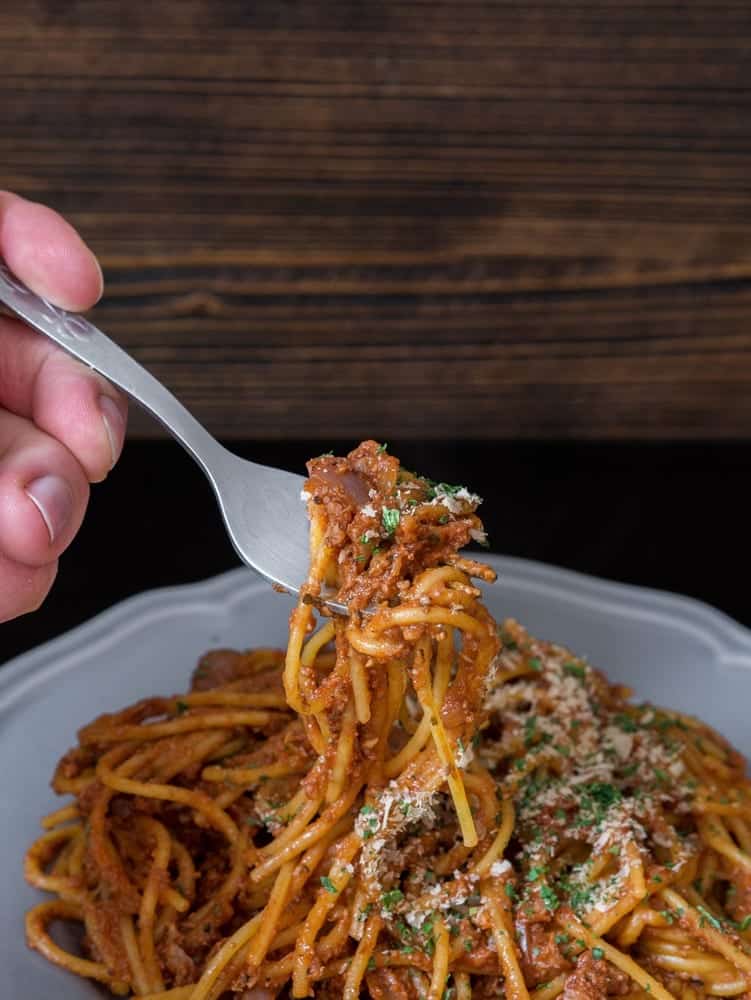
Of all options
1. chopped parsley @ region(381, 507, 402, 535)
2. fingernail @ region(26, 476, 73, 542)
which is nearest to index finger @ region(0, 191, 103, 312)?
fingernail @ region(26, 476, 73, 542)

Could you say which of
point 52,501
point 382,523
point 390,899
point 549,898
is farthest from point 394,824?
point 52,501

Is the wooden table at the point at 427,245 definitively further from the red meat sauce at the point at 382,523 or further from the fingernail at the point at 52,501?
the red meat sauce at the point at 382,523

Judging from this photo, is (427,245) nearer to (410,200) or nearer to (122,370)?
(410,200)

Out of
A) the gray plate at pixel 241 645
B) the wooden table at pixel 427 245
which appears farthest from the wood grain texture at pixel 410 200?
the gray plate at pixel 241 645

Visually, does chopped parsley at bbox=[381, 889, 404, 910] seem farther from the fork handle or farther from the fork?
the fork handle

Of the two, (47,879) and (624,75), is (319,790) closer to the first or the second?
(47,879)

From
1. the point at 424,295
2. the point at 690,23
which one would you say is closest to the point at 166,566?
the point at 424,295
